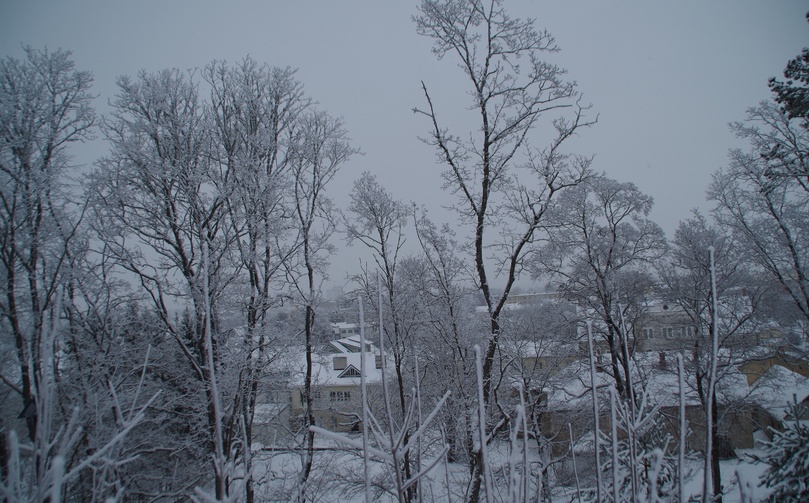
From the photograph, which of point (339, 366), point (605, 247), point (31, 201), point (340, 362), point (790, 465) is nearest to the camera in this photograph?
point (790, 465)

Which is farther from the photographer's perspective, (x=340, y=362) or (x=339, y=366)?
(x=339, y=366)

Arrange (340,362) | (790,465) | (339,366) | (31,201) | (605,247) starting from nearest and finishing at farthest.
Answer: (790,465) < (31,201) < (605,247) < (340,362) < (339,366)

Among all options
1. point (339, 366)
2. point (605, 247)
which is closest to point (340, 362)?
point (339, 366)

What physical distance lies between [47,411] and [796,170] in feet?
35.7

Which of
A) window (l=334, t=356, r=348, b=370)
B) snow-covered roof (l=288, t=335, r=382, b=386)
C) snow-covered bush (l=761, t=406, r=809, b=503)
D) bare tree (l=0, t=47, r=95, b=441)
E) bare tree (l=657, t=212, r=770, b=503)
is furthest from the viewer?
window (l=334, t=356, r=348, b=370)

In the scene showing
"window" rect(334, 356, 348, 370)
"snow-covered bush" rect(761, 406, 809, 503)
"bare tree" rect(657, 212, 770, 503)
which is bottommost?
"window" rect(334, 356, 348, 370)

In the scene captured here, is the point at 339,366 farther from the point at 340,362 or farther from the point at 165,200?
the point at 165,200

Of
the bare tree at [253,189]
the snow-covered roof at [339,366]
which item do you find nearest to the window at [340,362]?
the snow-covered roof at [339,366]

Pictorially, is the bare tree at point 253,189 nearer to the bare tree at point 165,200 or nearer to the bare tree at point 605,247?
the bare tree at point 165,200

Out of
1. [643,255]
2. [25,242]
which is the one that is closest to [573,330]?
[643,255]

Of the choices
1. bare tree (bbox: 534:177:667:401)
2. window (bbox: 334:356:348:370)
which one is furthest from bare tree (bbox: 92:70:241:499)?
window (bbox: 334:356:348:370)

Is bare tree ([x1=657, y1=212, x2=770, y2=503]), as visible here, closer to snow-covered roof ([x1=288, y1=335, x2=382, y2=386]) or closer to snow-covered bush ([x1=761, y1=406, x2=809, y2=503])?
snow-covered bush ([x1=761, y1=406, x2=809, y2=503])

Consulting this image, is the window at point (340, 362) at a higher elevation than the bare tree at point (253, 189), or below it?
below

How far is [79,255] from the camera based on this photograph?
6.61 metres
